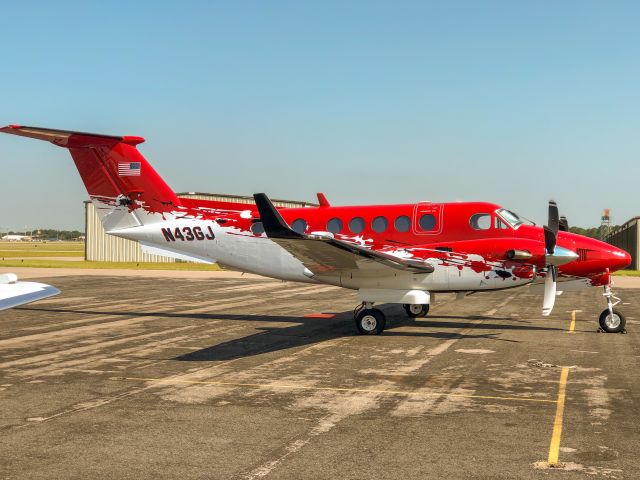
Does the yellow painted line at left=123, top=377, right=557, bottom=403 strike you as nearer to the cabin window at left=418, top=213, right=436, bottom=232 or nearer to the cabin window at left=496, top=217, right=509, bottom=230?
the cabin window at left=418, top=213, right=436, bottom=232

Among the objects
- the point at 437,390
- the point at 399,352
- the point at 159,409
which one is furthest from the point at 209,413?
the point at 399,352

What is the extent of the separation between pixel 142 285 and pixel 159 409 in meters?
28.7

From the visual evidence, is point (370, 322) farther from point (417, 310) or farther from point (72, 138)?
point (72, 138)

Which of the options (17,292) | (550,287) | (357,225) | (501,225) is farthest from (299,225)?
(17,292)

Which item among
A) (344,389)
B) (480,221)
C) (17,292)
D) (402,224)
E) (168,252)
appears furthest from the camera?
(168,252)

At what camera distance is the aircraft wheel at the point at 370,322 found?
1775 cm

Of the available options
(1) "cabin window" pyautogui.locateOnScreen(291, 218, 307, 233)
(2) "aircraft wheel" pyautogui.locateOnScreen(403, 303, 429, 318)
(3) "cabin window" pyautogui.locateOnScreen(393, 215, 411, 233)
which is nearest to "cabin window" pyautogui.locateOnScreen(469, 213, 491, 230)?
(3) "cabin window" pyautogui.locateOnScreen(393, 215, 411, 233)

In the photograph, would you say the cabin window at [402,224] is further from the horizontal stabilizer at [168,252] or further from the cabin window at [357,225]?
the horizontal stabilizer at [168,252]

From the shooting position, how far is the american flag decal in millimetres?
20953

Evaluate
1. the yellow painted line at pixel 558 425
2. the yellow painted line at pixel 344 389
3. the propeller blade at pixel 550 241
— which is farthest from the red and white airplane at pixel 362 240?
the yellow painted line at pixel 558 425

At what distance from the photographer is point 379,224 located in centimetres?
1880

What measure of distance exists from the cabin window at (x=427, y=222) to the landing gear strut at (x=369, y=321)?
2.55 metres

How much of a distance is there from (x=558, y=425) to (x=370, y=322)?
359 inches

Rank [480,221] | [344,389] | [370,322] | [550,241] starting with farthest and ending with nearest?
[480,221] → [370,322] → [550,241] → [344,389]
